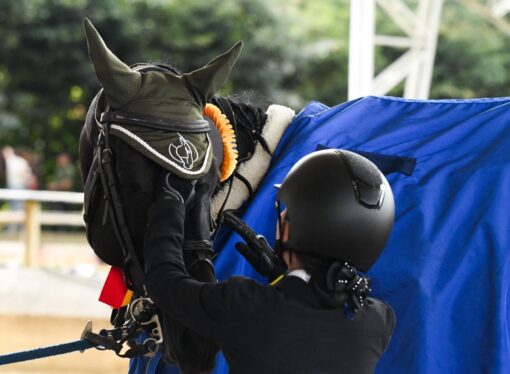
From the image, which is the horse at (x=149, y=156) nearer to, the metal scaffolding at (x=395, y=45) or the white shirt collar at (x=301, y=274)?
the white shirt collar at (x=301, y=274)

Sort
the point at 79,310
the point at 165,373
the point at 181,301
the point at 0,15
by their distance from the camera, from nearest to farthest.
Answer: the point at 181,301 → the point at 165,373 → the point at 79,310 → the point at 0,15

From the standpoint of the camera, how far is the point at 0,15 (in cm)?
1170

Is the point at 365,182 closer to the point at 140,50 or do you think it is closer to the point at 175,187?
the point at 175,187

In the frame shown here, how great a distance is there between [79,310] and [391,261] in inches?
154

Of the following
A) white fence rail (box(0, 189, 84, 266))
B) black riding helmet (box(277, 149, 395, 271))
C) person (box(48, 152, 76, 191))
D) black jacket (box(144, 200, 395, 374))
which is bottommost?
person (box(48, 152, 76, 191))

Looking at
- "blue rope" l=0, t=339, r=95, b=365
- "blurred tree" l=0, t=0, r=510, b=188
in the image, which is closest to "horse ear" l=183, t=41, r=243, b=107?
"blue rope" l=0, t=339, r=95, b=365

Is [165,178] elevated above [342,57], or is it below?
above

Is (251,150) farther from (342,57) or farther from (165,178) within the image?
(342,57)

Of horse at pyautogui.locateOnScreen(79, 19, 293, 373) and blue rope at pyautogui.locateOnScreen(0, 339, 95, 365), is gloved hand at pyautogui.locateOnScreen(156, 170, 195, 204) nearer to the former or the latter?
horse at pyautogui.locateOnScreen(79, 19, 293, 373)

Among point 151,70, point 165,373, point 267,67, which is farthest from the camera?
point 267,67

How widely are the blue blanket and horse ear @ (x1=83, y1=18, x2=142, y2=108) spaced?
1.53 ft

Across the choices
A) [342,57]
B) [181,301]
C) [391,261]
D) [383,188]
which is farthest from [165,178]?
[342,57]

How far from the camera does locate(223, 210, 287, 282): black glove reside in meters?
1.46

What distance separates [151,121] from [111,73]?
0.11 meters
